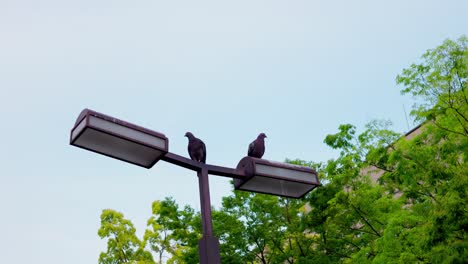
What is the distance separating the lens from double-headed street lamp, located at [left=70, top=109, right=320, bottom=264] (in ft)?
15.2

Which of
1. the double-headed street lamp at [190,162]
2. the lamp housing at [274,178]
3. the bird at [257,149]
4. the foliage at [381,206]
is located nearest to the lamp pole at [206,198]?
the double-headed street lamp at [190,162]

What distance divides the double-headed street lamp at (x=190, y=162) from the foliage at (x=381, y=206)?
12.8 ft

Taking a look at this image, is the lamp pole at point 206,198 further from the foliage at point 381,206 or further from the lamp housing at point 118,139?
the foliage at point 381,206

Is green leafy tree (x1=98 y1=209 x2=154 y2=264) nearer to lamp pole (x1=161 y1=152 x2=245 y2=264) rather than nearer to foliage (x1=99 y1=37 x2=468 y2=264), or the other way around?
foliage (x1=99 y1=37 x2=468 y2=264)

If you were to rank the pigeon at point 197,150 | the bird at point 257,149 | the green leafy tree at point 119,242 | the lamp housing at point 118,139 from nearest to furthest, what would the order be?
1. the lamp housing at point 118,139
2. the pigeon at point 197,150
3. the bird at point 257,149
4. the green leafy tree at point 119,242

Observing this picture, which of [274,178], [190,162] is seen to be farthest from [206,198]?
[274,178]

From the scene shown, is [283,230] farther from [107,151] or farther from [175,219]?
[107,151]

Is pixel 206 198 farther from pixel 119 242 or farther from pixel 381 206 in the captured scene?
pixel 119 242

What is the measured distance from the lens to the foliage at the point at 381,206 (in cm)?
916

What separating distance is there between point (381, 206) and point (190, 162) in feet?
29.6

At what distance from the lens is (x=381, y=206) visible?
13203 millimetres

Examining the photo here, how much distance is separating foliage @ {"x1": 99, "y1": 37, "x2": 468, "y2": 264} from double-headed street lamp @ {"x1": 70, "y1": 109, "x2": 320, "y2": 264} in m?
3.89

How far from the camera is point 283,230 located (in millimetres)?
16547

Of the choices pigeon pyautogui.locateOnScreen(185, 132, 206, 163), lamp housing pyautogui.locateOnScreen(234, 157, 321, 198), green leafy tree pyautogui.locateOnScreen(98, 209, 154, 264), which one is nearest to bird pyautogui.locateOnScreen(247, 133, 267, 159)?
lamp housing pyautogui.locateOnScreen(234, 157, 321, 198)
